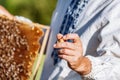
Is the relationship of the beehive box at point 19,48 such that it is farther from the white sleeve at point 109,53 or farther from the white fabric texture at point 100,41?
the white sleeve at point 109,53

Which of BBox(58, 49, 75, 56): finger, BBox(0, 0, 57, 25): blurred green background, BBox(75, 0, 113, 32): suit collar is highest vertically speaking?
Answer: BBox(0, 0, 57, 25): blurred green background

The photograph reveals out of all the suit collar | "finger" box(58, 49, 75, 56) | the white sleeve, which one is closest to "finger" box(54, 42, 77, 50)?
"finger" box(58, 49, 75, 56)

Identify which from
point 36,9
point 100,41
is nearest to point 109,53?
point 100,41

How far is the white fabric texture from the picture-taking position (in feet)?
8.15

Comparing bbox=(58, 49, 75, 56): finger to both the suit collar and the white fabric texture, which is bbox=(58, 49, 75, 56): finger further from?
the suit collar

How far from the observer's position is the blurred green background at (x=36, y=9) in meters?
11.9

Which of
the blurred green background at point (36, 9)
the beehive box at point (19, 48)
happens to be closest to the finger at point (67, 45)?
the beehive box at point (19, 48)

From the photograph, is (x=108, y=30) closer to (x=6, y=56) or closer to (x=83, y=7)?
(x=83, y=7)

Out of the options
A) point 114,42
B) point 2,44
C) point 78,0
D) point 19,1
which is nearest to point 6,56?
point 2,44

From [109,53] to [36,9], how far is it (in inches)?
400

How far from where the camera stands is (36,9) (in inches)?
497

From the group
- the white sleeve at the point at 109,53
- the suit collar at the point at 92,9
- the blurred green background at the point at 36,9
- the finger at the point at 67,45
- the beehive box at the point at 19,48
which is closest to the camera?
the finger at the point at 67,45

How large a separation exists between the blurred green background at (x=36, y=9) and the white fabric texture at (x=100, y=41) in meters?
8.86

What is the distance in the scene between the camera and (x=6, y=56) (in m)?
2.94
